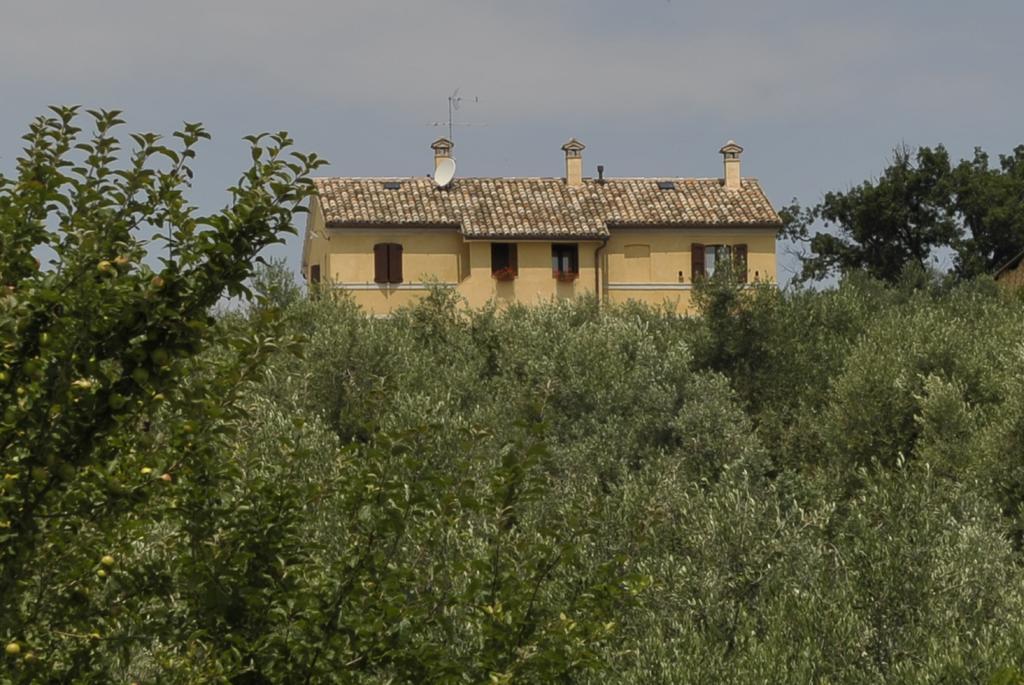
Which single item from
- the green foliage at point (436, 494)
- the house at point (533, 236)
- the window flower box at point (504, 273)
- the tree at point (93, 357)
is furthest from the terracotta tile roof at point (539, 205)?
the tree at point (93, 357)

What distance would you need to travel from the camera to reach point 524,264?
5419 cm

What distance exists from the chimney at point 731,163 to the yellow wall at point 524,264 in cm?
292

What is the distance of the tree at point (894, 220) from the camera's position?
74.6 m

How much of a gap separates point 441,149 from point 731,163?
34.8 ft

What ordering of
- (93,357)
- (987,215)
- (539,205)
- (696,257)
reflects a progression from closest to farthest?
(93,357) → (696,257) → (539,205) → (987,215)

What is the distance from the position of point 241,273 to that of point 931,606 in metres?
12.5

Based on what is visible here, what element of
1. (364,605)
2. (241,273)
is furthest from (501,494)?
(241,273)

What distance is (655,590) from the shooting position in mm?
18812

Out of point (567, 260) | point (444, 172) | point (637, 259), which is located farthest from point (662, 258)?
point (444, 172)

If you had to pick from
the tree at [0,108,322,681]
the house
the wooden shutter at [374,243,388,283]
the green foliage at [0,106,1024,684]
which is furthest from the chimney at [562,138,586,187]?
the tree at [0,108,322,681]

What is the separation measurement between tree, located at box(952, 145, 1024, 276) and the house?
1964 cm

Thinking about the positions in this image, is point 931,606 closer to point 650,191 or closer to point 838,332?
point 838,332

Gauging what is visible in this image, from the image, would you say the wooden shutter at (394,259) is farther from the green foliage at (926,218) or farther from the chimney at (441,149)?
the green foliage at (926,218)

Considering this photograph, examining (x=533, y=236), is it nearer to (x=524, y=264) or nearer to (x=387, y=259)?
(x=524, y=264)
